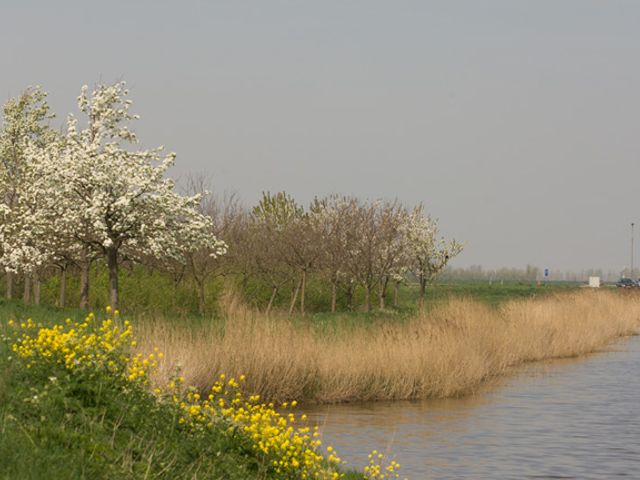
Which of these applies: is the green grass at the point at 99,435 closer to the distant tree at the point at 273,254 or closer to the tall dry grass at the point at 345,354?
the tall dry grass at the point at 345,354

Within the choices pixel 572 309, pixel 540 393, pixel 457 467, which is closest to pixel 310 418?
pixel 457 467

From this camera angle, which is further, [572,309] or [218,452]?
[572,309]

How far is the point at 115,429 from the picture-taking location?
12.6 m

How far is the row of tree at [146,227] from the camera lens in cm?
3722

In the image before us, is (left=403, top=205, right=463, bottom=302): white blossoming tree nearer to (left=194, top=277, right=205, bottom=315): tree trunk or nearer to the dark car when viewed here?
(left=194, top=277, right=205, bottom=315): tree trunk

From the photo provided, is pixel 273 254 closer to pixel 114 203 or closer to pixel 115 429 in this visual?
pixel 114 203

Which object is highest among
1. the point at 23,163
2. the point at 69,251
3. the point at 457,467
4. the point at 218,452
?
the point at 23,163

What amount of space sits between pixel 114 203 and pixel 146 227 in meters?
1.31

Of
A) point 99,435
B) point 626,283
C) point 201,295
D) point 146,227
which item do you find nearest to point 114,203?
point 146,227

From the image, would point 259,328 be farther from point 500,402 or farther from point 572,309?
point 572,309

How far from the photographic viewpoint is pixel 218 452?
1292 centimetres

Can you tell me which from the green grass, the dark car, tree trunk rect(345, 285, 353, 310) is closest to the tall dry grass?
the green grass

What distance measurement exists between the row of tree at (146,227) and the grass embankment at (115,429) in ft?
58.6

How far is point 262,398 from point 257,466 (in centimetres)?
1199
